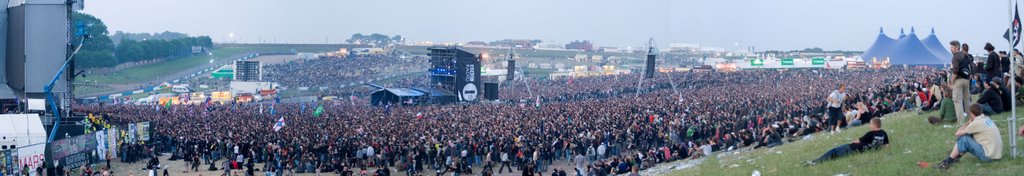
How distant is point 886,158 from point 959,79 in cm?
214

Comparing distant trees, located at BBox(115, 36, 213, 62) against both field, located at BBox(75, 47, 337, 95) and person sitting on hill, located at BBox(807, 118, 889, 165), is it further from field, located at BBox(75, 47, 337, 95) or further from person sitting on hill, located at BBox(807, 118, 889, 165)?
person sitting on hill, located at BBox(807, 118, 889, 165)

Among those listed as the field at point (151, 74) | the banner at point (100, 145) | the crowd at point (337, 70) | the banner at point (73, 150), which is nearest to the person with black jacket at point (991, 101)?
the banner at point (73, 150)

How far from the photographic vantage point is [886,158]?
1441cm

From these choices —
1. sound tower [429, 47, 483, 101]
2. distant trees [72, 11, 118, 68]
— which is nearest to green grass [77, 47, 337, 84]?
distant trees [72, 11, 118, 68]

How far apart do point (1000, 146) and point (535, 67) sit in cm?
12086

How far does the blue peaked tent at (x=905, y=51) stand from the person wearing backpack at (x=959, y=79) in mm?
61183

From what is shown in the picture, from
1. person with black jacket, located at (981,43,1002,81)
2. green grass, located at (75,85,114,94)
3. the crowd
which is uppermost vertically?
person with black jacket, located at (981,43,1002,81)

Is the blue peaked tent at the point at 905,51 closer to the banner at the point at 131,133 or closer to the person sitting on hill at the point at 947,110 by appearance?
the banner at the point at 131,133

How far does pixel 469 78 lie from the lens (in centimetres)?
5544

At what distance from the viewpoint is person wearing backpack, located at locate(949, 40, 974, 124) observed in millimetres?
14872

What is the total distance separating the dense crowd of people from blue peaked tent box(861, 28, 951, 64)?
2897 centimetres

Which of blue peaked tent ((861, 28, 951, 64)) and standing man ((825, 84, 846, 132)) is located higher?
blue peaked tent ((861, 28, 951, 64))

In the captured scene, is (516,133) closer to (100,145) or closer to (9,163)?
(100,145)

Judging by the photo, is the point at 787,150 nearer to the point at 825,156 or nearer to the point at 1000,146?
the point at 825,156
